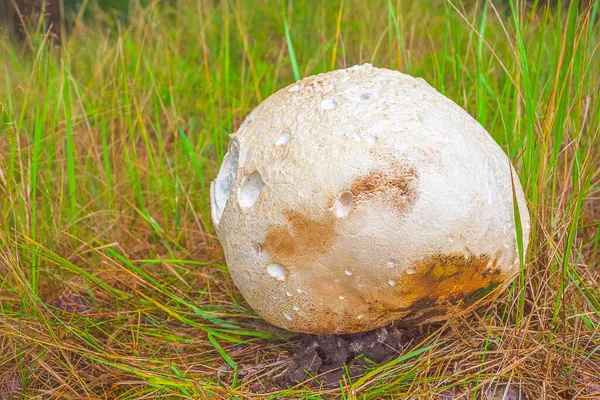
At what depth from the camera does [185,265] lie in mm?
2471

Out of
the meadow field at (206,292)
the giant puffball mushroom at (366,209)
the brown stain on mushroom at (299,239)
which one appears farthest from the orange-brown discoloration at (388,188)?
the meadow field at (206,292)

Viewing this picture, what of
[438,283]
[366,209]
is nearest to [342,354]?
[438,283]

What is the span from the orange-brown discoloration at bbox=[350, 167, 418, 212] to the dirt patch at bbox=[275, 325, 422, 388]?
0.51 meters

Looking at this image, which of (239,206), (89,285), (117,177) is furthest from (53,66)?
(239,206)

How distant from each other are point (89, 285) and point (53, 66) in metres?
1.20

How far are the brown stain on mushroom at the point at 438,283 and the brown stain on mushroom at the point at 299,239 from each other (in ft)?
0.69

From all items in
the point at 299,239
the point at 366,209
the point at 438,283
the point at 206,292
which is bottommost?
the point at 206,292

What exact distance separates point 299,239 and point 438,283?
0.41 metres

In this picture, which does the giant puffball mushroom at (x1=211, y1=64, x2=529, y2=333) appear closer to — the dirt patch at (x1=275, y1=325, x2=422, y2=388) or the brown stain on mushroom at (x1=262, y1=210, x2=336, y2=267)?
the brown stain on mushroom at (x1=262, y1=210, x2=336, y2=267)

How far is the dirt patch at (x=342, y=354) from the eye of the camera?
184 cm

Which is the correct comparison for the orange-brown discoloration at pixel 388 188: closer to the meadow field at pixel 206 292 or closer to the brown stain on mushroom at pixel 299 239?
the brown stain on mushroom at pixel 299 239

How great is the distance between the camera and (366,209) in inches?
61.5

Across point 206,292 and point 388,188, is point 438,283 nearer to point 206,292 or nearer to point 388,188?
point 388,188

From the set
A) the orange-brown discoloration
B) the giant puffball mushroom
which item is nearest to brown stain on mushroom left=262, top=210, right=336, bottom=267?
the giant puffball mushroom
